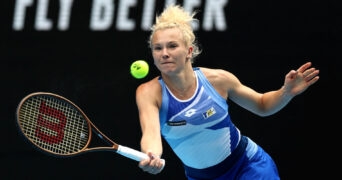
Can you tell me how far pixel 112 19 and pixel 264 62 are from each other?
4.12 feet

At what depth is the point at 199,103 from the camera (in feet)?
14.7

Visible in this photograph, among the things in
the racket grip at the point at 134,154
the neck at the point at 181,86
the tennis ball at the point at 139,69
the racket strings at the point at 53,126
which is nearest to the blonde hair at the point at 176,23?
the neck at the point at 181,86

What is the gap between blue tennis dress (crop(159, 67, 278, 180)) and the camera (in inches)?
175

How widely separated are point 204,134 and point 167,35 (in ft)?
2.09

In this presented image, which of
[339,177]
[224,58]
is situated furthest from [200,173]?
[339,177]

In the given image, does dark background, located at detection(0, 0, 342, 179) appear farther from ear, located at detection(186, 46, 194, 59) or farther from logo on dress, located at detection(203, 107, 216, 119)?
logo on dress, located at detection(203, 107, 216, 119)

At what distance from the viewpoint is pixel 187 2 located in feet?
19.6

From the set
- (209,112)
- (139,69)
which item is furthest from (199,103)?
(139,69)

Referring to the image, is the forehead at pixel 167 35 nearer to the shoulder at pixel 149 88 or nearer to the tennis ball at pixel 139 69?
the shoulder at pixel 149 88

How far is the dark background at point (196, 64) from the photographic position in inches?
237

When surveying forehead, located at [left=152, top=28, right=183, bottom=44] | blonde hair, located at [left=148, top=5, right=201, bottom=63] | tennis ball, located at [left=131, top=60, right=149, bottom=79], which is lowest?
tennis ball, located at [left=131, top=60, right=149, bottom=79]

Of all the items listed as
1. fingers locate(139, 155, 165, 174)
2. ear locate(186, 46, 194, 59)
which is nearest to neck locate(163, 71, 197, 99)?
ear locate(186, 46, 194, 59)

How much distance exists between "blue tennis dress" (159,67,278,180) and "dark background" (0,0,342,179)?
4.74ft

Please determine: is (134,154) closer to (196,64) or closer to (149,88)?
(149,88)
